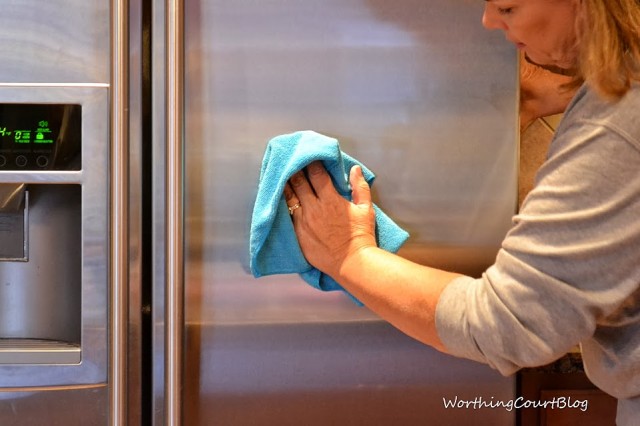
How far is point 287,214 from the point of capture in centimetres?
101

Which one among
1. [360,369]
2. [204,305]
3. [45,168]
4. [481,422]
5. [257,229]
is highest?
[45,168]

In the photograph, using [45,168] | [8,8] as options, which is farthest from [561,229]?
[8,8]

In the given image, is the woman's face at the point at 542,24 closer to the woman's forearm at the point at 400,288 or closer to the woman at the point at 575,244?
the woman at the point at 575,244

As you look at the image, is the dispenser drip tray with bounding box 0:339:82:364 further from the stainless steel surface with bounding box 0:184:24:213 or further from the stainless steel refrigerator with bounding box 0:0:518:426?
the stainless steel surface with bounding box 0:184:24:213

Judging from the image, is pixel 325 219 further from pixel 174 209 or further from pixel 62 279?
pixel 62 279

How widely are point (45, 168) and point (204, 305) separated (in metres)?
0.34

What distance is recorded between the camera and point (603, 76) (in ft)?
2.35

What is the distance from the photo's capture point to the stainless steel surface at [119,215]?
1.08 m

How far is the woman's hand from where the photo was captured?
0.99m

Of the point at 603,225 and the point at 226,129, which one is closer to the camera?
the point at 603,225

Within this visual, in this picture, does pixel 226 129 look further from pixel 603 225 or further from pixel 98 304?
pixel 603 225

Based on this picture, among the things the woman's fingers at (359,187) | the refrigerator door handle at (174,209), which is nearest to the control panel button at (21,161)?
the refrigerator door handle at (174,209)

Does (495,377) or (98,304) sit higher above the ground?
(98,304)

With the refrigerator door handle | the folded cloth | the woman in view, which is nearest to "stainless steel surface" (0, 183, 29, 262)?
the refrigerator door handle
